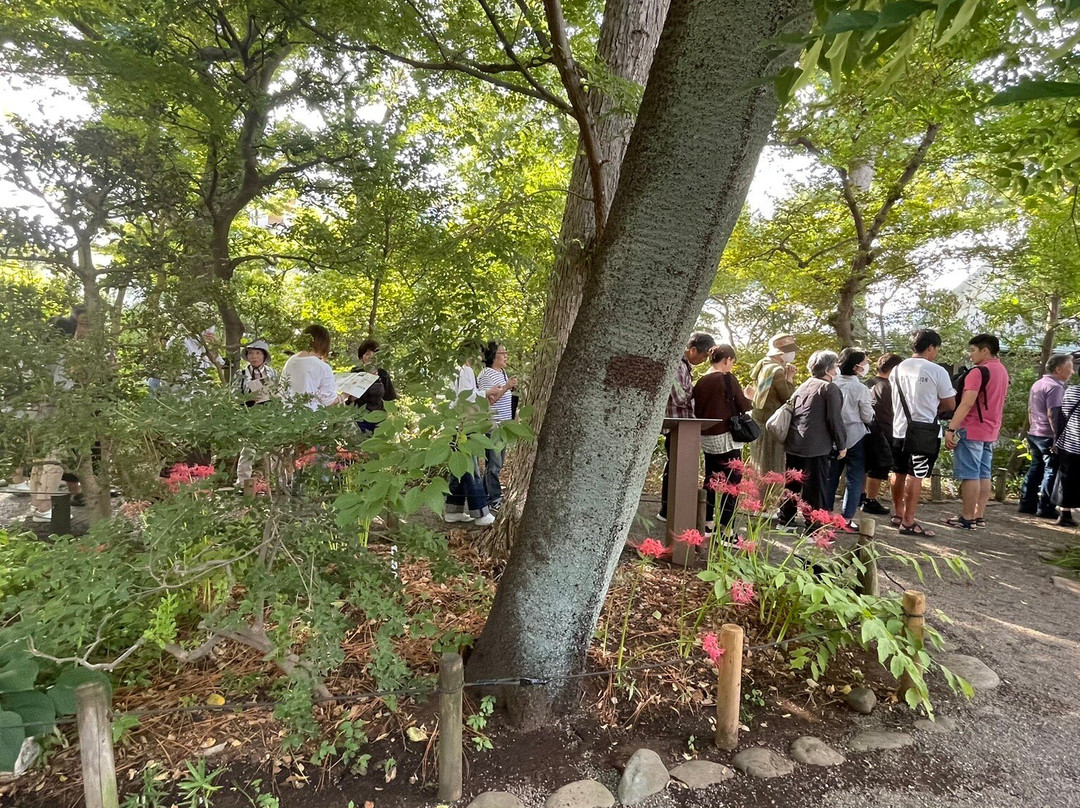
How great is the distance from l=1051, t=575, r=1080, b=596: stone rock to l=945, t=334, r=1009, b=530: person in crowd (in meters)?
1.35

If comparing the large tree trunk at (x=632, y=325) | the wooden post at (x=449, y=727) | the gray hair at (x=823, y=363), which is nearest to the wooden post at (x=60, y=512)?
the large tree trunk at (x=632, y=325)

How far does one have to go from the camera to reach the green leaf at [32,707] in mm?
1801

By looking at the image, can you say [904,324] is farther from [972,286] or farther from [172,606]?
[172,606]

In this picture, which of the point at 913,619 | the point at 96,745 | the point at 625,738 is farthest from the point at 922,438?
the point at 96,745

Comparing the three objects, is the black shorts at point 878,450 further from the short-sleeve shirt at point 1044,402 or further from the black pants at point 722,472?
the short-sleeve shirt at point 1044,402

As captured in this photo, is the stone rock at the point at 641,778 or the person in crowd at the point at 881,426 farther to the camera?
the person in crowd at the point at 881,426

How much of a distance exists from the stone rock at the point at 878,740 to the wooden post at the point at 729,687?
21.0 inches

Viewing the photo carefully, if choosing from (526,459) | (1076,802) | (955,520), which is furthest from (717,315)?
(1076,802)

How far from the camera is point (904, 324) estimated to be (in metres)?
10.8

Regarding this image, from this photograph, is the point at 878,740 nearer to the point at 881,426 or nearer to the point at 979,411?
the point at 881,426

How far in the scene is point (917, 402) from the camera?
5137mm

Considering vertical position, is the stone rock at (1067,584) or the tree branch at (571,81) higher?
the tree branch at (571,81)

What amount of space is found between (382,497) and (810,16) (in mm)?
2148

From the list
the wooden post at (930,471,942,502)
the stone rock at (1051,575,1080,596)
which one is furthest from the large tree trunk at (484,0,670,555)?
the wooden post at (930,471,942,502)
